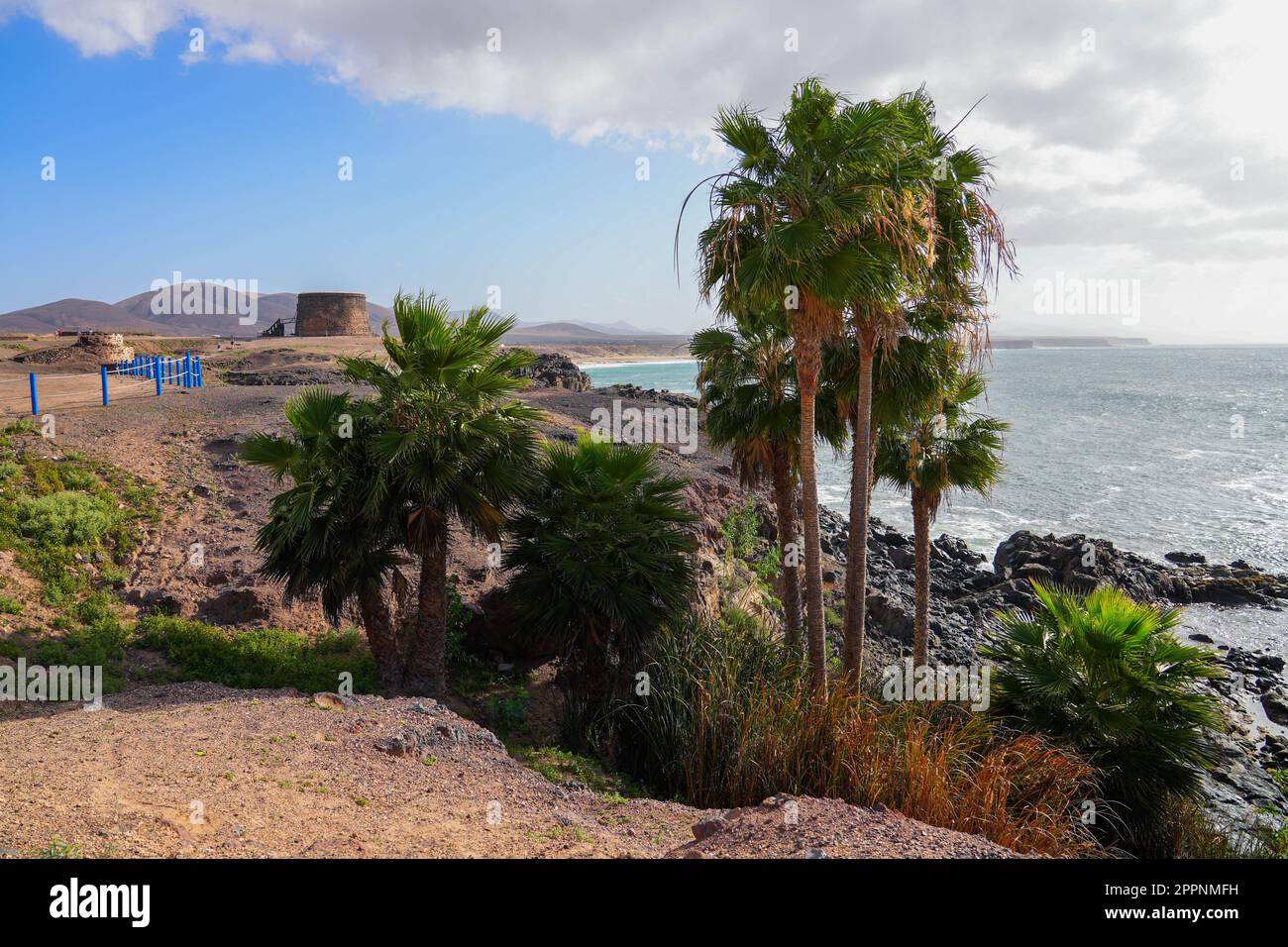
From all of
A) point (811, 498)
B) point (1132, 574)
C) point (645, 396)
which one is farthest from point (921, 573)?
point (645, 396)

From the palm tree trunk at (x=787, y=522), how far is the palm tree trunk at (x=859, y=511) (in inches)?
68.7

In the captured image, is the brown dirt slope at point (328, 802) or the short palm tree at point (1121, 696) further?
the short palm tree at point (1121, 696)

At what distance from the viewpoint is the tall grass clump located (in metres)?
7.69

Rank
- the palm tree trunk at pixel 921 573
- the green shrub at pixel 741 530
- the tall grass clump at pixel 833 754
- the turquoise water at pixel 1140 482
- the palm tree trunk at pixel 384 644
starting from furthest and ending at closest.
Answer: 1. the turquoise water at pixel 1140 482
2. the green shrub at pixel 741 530
3. the palm tree trunk at pixel 921 573
4. the palm tree trunk at pixel 384 644
5. the tall grass clump at pixel 833 754

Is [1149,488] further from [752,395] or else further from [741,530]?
[752,395]

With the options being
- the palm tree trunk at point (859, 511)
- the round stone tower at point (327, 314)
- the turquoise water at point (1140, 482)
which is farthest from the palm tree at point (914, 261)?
the round stone tower at point (327, 314)

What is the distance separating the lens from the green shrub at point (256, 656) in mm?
11180

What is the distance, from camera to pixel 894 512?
3572cm

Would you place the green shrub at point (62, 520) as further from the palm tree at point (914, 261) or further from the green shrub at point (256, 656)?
the palm tree at point (914, 261)

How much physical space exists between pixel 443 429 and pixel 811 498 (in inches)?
189

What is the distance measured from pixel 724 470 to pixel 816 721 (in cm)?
1580

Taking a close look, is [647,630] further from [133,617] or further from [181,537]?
[181,537]

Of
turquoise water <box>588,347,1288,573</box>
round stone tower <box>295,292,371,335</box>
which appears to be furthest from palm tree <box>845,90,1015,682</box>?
round stone tower <box>295,292,371,335</box>

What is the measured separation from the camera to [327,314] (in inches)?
1982
